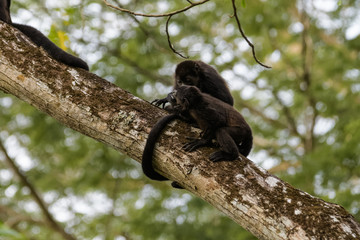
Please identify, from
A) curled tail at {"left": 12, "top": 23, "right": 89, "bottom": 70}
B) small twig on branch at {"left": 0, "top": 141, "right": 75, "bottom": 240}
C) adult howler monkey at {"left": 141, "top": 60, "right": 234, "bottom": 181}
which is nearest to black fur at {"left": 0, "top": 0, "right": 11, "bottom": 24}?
curled tail at {"left": 12, "top": 23, "right": 89, "bottom": 70}

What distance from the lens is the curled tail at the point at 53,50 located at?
346 centimetres

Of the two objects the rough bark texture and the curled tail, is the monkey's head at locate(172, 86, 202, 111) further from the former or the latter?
the curled tail

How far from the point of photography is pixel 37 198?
8023mm

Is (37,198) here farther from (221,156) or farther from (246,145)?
(221,156)

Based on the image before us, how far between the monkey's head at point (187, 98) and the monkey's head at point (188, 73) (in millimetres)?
1166

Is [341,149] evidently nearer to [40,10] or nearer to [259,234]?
[259,234]

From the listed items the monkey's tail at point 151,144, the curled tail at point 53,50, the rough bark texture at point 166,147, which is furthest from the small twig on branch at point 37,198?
the monkey's tail at point 151,144

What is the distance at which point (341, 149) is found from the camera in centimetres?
584

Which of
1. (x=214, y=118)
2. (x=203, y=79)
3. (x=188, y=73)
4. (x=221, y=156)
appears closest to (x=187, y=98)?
(x=214, y=118)

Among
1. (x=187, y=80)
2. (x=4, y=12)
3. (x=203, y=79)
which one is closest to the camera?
(x=4, y=12)

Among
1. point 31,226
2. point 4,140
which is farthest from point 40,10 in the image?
point 31,226

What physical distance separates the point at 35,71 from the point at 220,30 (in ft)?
24.2

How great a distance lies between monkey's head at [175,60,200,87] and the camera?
5297 millimetres

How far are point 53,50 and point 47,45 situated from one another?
159mm
